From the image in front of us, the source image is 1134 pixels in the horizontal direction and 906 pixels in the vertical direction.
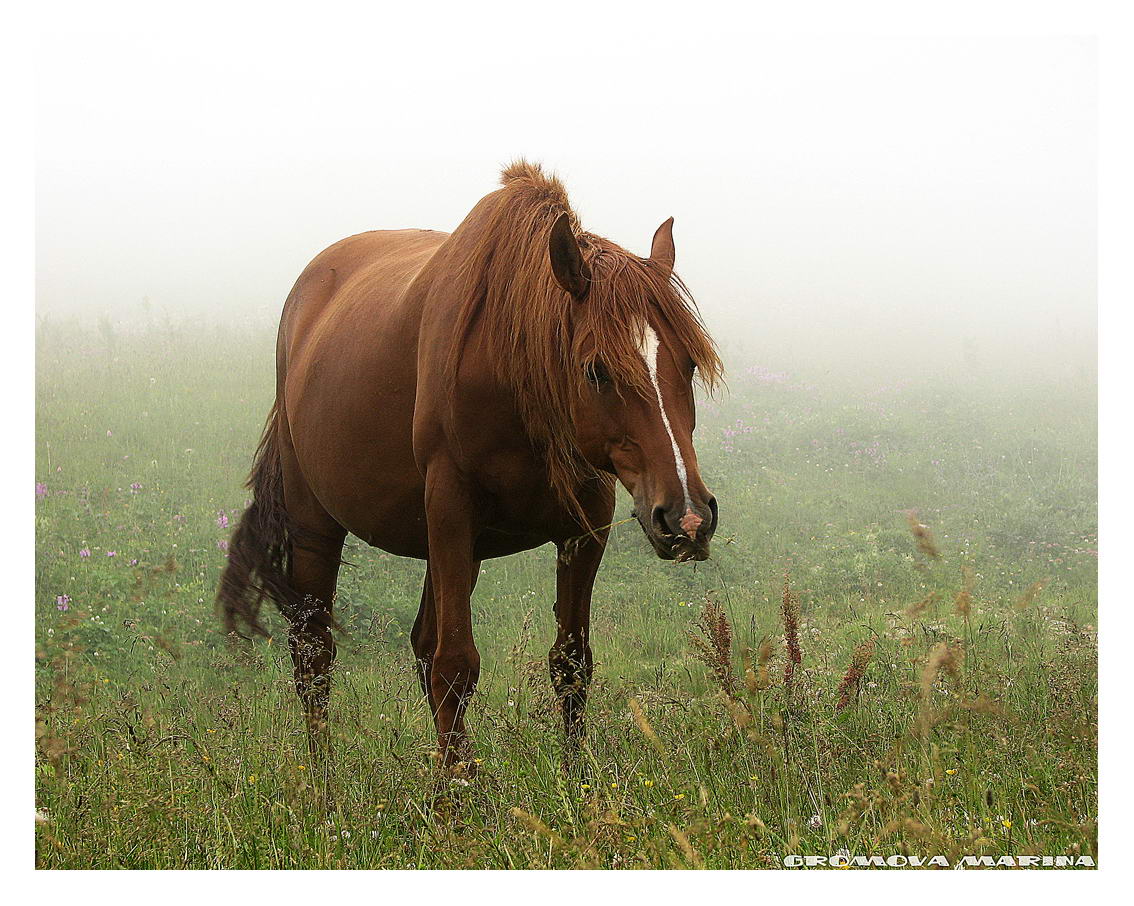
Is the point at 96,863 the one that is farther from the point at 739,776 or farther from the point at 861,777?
the point at 861,777

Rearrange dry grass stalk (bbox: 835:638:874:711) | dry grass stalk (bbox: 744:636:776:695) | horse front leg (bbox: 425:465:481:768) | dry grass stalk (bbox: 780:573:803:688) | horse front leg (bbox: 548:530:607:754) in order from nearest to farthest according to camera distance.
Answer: dry grass stalk (bbox: 744:636:776:695) < dry grass stalk (bbox: 780:573:803:688) < horse front leg (bbox: 425:465:481:768) < dry grass stalk (bbox: 835:638:874:711) < horse front leg (bbox: 548:530:607:754)

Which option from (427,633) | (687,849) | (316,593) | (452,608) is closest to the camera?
(687,849)

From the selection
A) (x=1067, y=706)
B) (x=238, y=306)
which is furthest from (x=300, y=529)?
(x=238, y=306)

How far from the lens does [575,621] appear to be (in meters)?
4.00

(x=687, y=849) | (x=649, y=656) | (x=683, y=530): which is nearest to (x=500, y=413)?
(x=683, y=530)

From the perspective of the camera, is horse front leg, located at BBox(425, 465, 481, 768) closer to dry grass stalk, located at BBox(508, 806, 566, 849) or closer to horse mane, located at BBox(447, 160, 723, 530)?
horse mane, located at BBox(447, 160, 723, 530)

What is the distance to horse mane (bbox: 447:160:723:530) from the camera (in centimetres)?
320

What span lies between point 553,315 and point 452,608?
1.09 metres

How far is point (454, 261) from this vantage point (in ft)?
12.7

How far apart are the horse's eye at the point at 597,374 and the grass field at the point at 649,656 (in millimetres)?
831

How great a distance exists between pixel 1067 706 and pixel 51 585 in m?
5.39

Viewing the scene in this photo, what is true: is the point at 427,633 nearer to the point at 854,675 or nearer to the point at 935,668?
the point at 854,675

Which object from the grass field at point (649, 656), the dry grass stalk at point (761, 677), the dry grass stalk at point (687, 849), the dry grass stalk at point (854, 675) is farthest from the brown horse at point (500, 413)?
the dry grass stalk at point (854, 675)

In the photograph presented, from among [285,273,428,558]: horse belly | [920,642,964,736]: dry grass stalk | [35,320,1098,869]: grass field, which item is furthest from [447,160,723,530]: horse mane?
[920,642,964,736]: dry grass stalk
